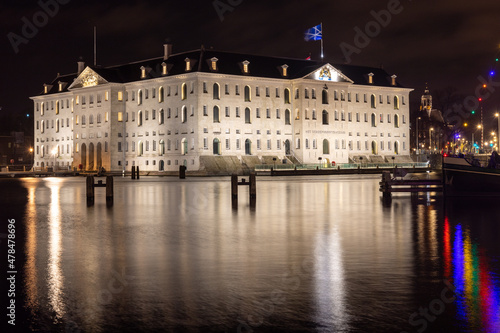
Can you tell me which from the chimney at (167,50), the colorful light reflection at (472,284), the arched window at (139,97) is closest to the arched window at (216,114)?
the chimney at (167,50)

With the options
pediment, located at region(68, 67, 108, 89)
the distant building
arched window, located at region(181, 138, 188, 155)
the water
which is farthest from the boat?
the distant building

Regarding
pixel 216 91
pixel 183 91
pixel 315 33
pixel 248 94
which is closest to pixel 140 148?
pixel 183 91

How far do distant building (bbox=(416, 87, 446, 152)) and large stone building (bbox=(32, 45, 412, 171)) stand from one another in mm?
28956

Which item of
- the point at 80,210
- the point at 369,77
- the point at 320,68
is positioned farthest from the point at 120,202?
the point at 369,77

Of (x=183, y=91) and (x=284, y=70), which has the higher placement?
(x=284, y=70)

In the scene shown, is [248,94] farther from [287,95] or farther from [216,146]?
[216,146]

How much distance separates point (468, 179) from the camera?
36.3 metres

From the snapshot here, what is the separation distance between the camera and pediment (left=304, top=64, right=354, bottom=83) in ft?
349

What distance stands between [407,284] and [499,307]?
1.86 metres

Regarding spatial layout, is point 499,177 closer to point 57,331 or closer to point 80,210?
point 80,210

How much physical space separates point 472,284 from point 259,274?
3.64 meters

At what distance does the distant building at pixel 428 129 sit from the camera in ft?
491

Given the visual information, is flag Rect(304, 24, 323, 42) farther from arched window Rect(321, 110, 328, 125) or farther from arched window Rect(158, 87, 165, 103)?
arched window Rect(158, 87, 165, 103)

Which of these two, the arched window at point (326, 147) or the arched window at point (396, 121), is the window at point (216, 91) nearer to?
the arched window at point (326, 147)
